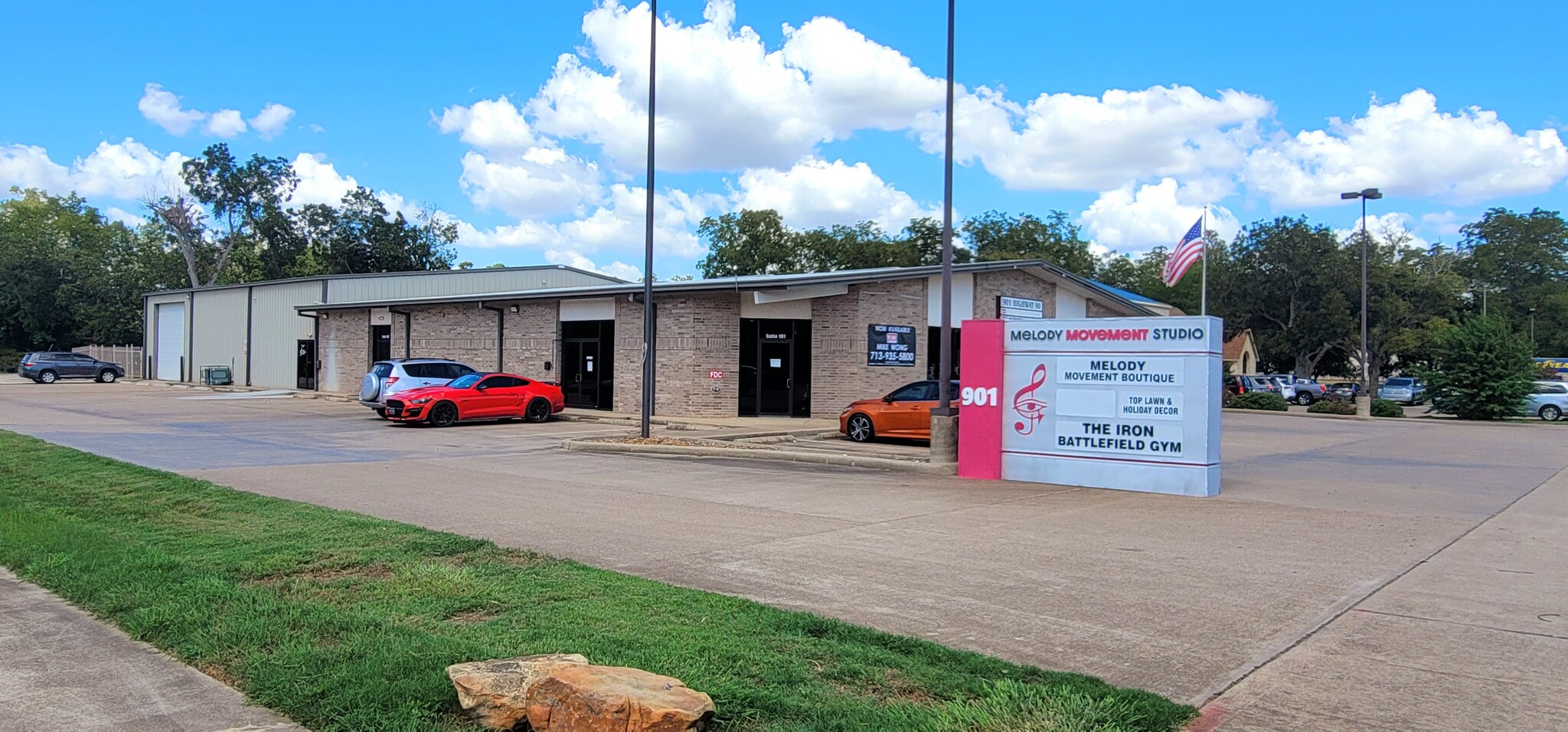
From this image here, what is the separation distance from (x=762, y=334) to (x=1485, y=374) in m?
25.8

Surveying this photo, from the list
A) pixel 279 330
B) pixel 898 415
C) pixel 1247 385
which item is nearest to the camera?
pixel 898 415

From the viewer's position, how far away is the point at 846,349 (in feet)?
89.4

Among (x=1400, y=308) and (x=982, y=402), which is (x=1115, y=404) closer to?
(x=982, y=402)

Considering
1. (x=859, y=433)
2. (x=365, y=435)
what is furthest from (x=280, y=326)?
(x=859, y=433)

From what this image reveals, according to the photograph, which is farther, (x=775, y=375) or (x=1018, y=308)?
(x=775, y=375)

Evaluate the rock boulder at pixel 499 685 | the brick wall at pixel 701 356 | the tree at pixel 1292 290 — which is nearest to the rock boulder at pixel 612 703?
the rock boulder at pixel 499 685

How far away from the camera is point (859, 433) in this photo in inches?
835

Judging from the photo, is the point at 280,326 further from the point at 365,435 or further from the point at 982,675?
the point at 982,675

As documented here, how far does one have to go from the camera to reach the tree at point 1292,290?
62500 millimetres

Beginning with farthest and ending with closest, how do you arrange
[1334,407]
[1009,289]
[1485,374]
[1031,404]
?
[1334,407] → [1485,374] → [1009,289] → [1031,404]

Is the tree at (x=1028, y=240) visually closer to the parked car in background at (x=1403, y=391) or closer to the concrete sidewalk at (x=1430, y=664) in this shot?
the parked car in background at (x=1403, y=391)

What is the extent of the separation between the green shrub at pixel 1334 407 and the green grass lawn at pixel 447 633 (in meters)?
37.5

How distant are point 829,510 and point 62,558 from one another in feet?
22.2

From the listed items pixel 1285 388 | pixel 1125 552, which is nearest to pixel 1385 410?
pixel 1285 388
